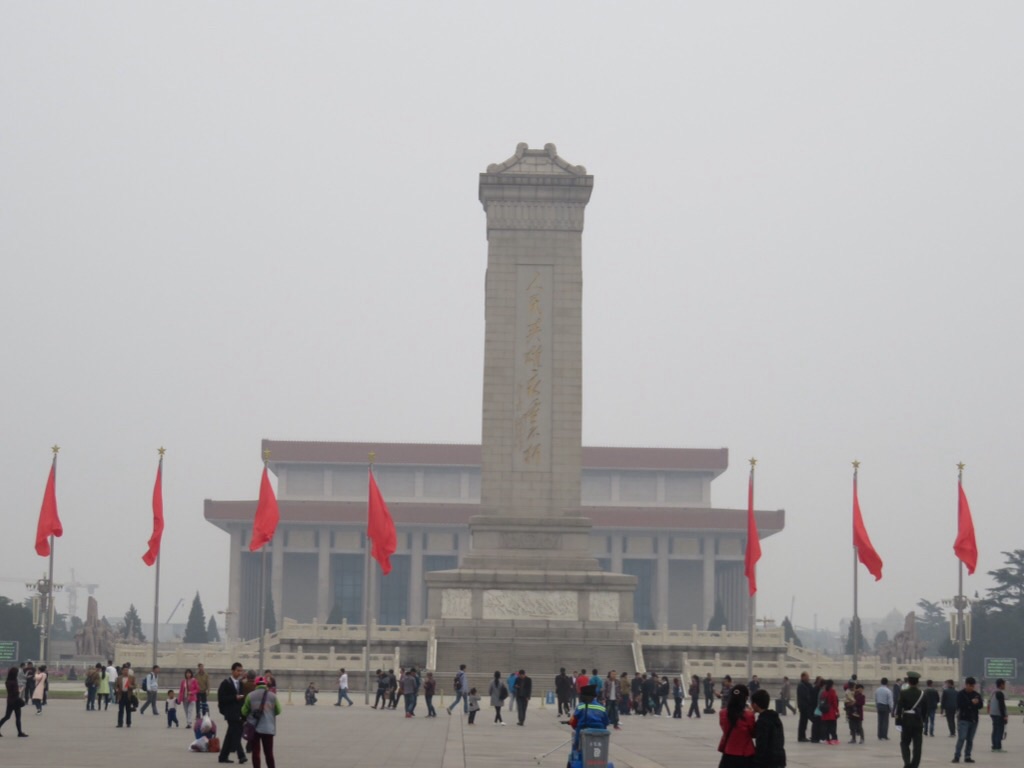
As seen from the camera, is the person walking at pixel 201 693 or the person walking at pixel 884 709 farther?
the person walking at pixel 884 709

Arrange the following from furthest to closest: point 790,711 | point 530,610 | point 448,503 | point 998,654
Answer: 1. point 448,503
2. point 998,654
3. point 530,610
4. point 790,711

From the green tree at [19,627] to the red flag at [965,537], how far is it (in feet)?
203

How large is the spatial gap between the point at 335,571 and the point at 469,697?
7853 centimetres

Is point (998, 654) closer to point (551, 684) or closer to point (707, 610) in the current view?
point (707, 610)

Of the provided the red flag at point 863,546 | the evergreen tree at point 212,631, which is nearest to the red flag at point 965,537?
the red flag at point 863,546

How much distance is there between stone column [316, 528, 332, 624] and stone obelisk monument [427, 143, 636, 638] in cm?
5215

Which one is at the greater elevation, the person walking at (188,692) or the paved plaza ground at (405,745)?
the person walking at (188,692)

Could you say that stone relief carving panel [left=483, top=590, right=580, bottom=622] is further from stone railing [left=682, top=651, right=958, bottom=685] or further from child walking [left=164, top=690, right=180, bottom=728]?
child walking [left=164, top=690, right=180, bottom=728]

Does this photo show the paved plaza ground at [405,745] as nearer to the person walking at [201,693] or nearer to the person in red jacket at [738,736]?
the person walking at [201,693]

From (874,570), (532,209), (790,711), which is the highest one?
(532,209)

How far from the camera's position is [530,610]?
61.6 metres

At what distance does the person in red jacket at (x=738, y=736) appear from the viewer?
17359 millimetres

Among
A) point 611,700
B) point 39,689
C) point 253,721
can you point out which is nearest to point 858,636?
point 611,700

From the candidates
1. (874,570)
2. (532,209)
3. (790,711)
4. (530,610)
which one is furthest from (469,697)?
(532,209)
